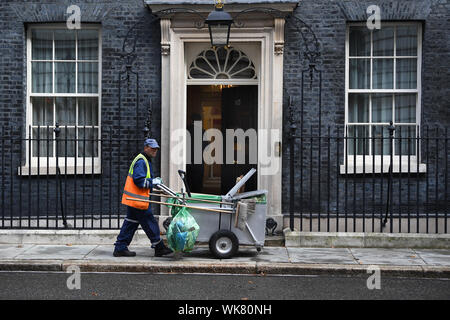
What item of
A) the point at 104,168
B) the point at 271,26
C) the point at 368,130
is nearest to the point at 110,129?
the point at 104,168

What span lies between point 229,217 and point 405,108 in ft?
14.0

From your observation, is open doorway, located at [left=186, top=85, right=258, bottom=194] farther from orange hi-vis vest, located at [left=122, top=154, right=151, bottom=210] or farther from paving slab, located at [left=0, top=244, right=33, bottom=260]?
paving slab, located at [left=0, top=244, right=33, bottom=260]

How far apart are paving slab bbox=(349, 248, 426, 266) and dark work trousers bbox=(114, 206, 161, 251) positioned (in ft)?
9.45

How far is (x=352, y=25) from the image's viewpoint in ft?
36.4

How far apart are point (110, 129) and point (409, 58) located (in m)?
5.40

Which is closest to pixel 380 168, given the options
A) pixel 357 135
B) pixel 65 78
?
pixel 357 135

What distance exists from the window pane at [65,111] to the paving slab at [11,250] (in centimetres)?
258

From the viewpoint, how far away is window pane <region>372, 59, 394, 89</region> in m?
11.2

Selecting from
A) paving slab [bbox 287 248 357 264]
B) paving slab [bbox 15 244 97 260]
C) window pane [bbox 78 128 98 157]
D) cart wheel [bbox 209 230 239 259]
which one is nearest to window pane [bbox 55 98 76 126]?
window pane [bbox 78 128 98 157]

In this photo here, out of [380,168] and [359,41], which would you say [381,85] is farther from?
[380,168]
